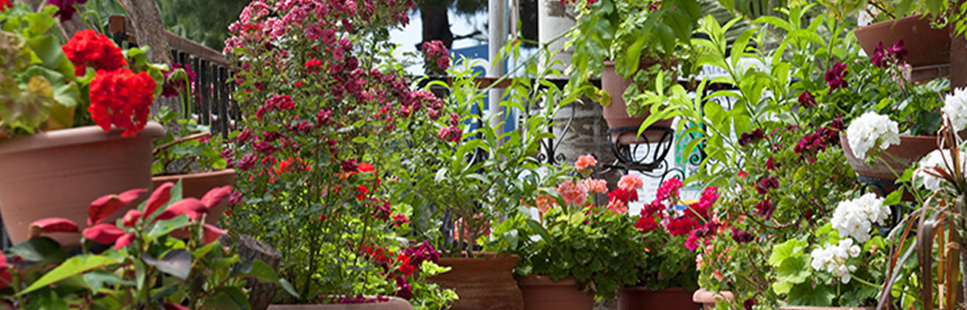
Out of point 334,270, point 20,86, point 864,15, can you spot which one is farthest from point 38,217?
point 864,15

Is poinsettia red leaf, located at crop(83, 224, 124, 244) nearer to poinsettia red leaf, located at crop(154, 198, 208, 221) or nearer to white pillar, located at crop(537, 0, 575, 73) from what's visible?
poinsettia red leaf, located at crop(154, 198, 208, 221)

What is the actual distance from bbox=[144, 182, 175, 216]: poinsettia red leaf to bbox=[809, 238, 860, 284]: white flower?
171 centimetres

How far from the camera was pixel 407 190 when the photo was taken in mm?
3674

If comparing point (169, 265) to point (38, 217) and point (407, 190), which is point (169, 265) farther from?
point (407, 190)

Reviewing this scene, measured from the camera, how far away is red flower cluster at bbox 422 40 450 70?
340 cm

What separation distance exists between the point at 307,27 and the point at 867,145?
1.47 metres

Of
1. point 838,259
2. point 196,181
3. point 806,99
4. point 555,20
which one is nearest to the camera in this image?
point 196,181

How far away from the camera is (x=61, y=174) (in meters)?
1.21

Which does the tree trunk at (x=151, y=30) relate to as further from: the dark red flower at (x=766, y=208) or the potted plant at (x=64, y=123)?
the dark red flower at (x=766, y=208)

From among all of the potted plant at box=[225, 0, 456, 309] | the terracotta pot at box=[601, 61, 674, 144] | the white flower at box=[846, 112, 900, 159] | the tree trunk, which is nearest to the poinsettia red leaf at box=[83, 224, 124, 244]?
the tree trunk

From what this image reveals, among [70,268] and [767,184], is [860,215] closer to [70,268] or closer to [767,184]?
[767,184]

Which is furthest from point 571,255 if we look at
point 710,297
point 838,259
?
point 838,259

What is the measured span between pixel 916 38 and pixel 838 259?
68cm

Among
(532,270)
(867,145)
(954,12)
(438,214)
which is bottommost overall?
(532,270)
